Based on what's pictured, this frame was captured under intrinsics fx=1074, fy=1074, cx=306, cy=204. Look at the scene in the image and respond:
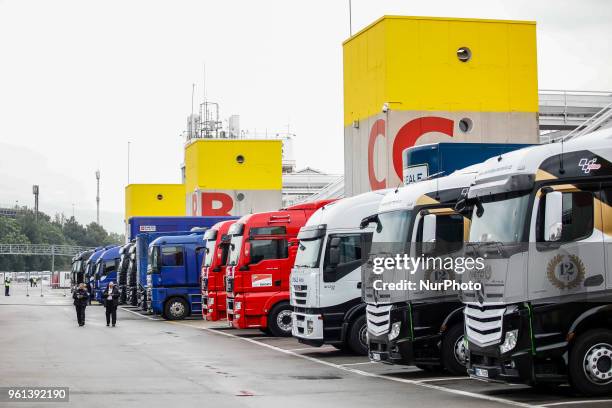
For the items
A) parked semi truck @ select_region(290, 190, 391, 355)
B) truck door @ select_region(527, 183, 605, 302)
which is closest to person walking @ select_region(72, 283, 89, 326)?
parked semi truck @ select_region(290, 190, 391, 355)

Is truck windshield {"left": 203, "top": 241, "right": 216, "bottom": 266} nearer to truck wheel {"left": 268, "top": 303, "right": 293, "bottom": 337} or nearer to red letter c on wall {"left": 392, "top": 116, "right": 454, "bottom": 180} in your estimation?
truck wheel {"left": 268, "top": 303, "right": 293, "bottom": 337}

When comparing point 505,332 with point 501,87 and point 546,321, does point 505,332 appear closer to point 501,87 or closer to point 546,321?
point 546,321

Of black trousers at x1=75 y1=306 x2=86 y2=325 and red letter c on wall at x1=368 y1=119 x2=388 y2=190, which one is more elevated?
red letter c on wall at x1=368 y1=119 x2=388 y2=190

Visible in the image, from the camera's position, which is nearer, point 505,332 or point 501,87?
point 505,332

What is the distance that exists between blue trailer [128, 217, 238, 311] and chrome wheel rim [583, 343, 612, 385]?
2855 cm

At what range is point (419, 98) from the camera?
114ft

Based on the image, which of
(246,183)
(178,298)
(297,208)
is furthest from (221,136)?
(297,208)

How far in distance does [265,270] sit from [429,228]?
34.5 feet

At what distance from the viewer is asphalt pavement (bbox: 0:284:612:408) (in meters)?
14.1

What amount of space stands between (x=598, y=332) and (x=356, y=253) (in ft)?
27.9

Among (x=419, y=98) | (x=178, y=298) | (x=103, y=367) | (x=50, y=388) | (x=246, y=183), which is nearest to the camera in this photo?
(x=50, y=388)

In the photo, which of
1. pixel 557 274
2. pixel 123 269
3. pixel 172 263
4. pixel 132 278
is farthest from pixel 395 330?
pixel 123 269

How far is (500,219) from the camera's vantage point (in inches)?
568

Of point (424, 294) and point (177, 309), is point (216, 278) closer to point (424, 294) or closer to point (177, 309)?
point (177, 309)
